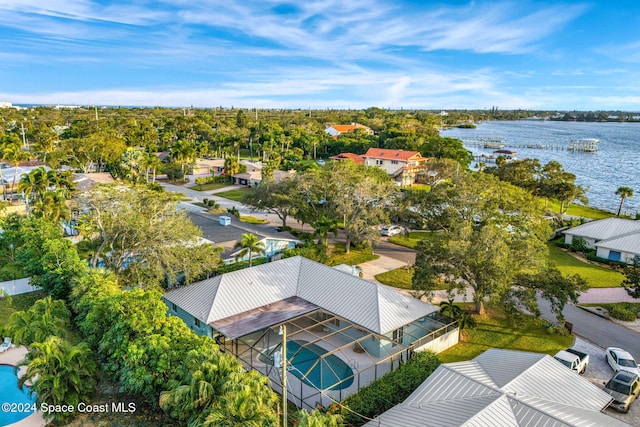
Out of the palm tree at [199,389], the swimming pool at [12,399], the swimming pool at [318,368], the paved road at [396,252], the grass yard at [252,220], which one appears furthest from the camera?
the grass yard at [252,220]

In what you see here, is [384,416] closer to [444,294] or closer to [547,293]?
[547,293]

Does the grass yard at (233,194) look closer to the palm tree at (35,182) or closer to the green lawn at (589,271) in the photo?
the palm tree at (35,182)

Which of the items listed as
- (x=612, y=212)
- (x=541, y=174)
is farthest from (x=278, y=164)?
(x=612, y=212)

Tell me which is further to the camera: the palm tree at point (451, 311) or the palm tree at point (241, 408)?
the palm tree at point (451, 311)

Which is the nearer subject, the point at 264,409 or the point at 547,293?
the point at 264,409

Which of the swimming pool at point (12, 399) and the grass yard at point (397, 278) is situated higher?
the grass yard at point (397, 278)

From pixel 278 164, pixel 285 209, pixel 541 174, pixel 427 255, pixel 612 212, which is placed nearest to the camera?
pixel 427 255

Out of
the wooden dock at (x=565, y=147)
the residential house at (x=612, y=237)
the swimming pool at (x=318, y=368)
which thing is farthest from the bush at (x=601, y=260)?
the wooden dock at (x=565, y=147)
